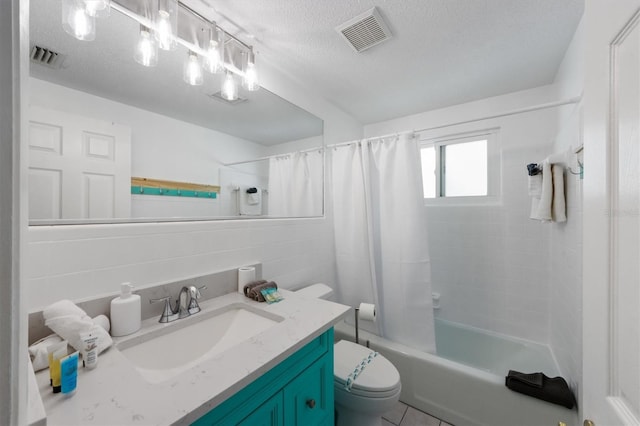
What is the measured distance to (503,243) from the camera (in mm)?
2131

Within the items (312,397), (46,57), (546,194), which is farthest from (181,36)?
(546,194)

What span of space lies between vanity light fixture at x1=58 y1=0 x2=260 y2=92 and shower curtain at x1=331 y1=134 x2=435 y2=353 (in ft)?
3.23

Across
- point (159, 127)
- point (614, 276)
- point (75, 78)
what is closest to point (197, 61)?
point (159, 127)

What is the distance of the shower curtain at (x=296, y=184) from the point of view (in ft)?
5.60

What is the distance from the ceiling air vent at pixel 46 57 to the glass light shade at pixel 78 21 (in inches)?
3.9

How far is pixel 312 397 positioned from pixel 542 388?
1233mm

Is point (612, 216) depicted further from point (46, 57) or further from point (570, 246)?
point (46, 57)

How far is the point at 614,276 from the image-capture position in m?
0.45

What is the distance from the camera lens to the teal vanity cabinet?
26.2 inches

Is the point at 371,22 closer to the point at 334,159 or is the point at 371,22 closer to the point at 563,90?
the point at 334,159

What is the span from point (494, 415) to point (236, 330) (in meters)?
1.48

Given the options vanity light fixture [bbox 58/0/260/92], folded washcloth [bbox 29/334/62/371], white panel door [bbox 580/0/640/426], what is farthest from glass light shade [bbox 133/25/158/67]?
white panel door [bbox 580/0/640/426]

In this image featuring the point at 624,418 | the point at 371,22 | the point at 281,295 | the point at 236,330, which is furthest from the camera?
the point at 371,22

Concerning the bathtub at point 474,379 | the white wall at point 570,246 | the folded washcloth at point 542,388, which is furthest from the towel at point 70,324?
the white wall at point 570,246
